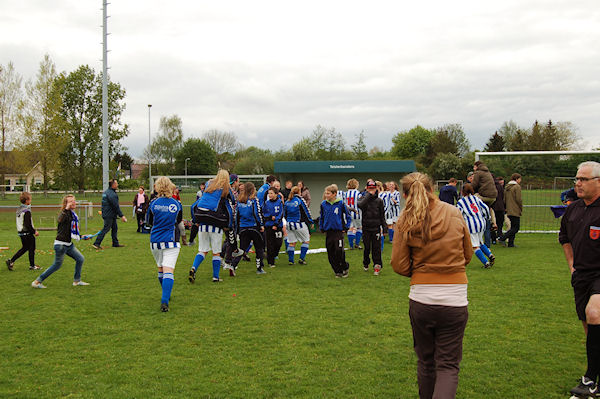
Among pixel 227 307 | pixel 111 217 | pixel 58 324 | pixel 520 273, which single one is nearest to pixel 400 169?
pixel 520 273

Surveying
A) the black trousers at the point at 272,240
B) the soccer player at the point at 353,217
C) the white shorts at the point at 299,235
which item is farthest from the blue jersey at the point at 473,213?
the black trousers at the point at 272,240

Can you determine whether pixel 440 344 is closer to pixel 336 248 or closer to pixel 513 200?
pixel 336 248

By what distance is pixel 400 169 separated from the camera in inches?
764

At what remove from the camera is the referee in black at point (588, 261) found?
4234 mm

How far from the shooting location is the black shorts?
426 centimetres

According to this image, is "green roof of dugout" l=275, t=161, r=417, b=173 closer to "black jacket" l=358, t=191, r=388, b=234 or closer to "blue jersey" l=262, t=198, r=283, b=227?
"blue jersey" l=262, t=198, r=283, b=227

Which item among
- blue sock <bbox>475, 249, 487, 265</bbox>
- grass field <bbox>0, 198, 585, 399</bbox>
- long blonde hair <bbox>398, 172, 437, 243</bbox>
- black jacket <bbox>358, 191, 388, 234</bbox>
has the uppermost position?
long blonde hair <bbox>398, 172, 437, 243</bbox>

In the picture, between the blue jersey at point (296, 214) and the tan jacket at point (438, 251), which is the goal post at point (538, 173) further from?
the tan jacket at point (438, 251)

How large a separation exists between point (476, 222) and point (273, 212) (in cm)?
453

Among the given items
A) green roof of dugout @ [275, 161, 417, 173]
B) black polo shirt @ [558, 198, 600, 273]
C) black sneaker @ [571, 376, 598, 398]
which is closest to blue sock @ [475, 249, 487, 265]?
black polo shirt @ [558, 198, 600, 273]

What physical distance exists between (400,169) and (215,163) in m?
68.8

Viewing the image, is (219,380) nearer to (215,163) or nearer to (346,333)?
(346,333)

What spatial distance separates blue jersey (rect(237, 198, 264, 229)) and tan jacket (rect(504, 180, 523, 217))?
8233 mm

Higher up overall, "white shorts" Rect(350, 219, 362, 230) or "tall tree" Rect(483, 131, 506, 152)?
"tall tree" Rect(483, 131, 506, 152)
